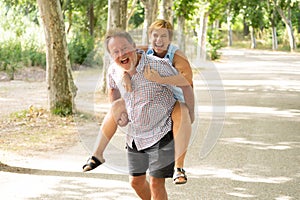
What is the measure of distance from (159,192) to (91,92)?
130 cm

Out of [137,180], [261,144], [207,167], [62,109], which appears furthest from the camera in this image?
[62,109]

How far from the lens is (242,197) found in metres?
6.98

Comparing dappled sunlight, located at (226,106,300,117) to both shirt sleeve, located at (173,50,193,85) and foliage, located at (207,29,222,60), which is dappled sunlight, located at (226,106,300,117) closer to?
shirt sleeve, located at (173,50,193,85)

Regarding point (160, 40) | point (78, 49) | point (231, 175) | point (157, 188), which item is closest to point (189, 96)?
point (160, 40)

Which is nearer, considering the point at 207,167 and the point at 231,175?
the point at 231,175

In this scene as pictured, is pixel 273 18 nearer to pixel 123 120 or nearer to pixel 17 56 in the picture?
pixel 17 56

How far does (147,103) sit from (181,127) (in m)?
0.31

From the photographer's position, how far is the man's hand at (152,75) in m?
4.39

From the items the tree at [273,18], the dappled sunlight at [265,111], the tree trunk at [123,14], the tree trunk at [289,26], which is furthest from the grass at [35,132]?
the tree at [273,18]

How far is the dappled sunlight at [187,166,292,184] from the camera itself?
778cm

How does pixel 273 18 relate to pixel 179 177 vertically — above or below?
above

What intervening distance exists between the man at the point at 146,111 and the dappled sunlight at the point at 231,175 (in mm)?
3268

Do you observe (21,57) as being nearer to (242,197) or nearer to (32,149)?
(32,149)

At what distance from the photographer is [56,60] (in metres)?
12.9
